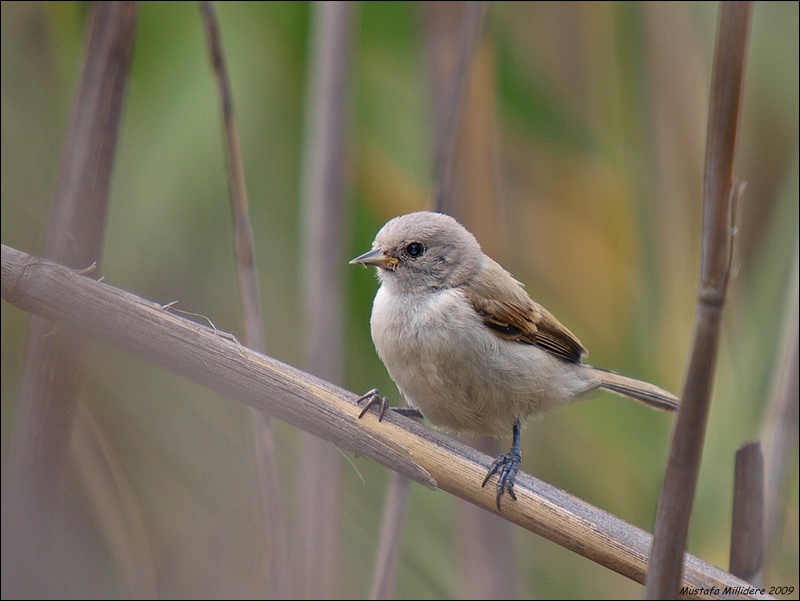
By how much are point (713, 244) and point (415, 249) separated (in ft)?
4.69

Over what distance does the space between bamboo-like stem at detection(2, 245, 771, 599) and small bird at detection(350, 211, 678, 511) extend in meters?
0.50

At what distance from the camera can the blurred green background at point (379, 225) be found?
242cm

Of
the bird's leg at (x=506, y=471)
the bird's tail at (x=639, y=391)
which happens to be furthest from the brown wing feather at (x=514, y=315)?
the bird's leg at (x=506, y=471)

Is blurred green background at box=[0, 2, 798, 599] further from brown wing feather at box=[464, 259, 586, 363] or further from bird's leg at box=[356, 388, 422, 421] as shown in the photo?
bird's leg at box=[356, 388, 422, 421]

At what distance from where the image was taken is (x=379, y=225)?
2797 mm

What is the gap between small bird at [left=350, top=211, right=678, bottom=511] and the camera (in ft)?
7.14

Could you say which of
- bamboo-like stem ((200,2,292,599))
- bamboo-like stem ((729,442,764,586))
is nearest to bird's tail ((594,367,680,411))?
bamboo-like stem ((729,442,764,586))

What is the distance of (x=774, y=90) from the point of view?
9.00ft

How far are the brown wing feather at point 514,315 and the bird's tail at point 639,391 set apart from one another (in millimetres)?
128

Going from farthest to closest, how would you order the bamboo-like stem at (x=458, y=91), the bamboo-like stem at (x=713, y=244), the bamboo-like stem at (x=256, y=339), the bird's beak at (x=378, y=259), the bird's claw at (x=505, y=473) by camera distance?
the bird's beak at (x=378, y=259), the bamboo-like stem at (x=458, y=91), the bamboo-like stem at (x=256, y=339), the bird's claw at (x=505, y=473), the bamboo-like stem at (x=713, y=244)

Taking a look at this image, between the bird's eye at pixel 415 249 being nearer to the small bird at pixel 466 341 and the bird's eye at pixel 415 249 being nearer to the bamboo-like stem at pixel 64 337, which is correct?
the small bird at pixel 466 341

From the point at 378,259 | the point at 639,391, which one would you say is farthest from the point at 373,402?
the point at 639,391

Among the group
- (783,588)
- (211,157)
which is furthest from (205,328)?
(783,588)

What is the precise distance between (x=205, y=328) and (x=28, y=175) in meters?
1.41
